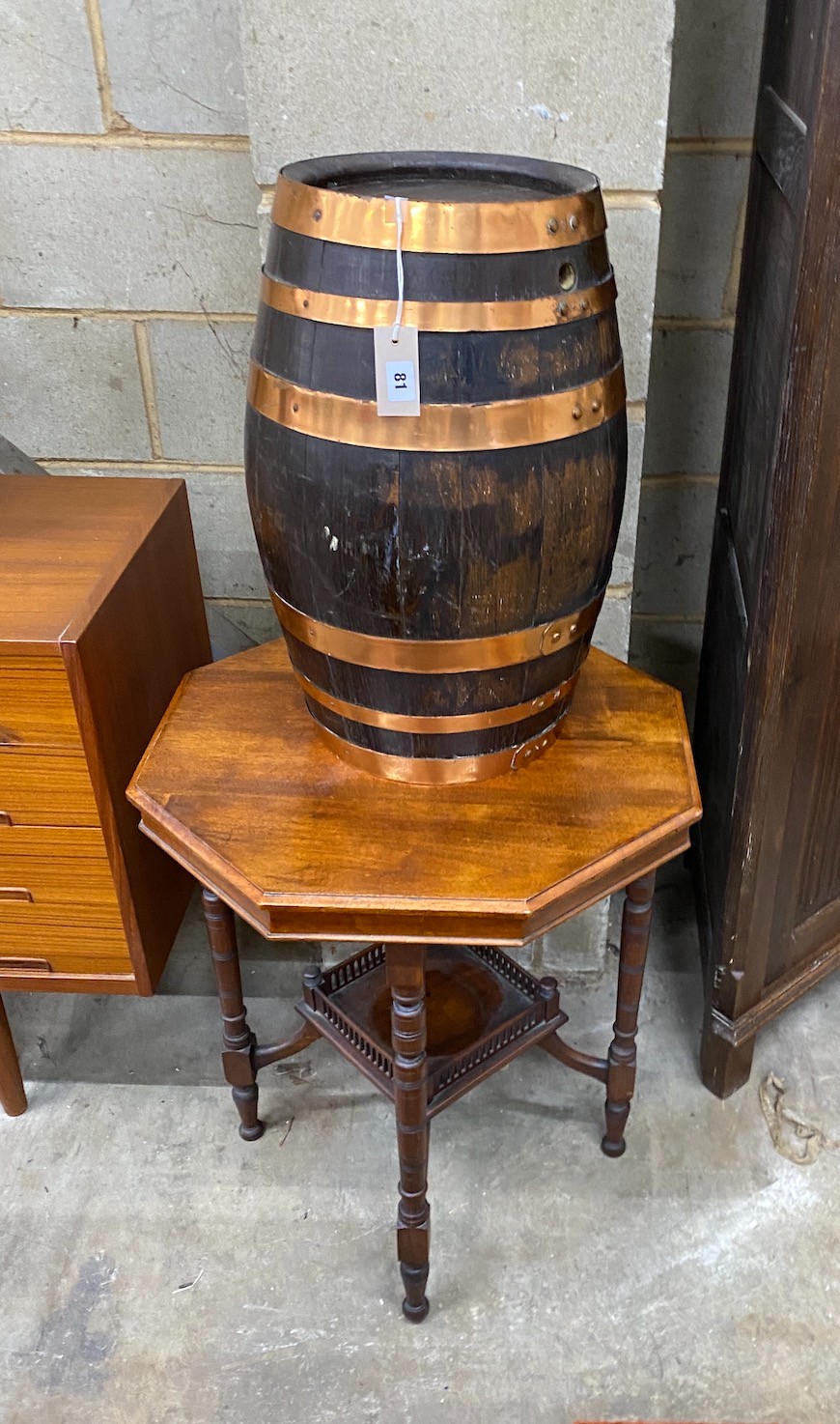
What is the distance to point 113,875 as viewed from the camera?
1.46m

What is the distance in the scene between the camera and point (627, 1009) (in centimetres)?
152

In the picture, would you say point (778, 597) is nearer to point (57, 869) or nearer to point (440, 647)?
point (440, 647)

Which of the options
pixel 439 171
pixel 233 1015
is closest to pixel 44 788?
pixel 233 1015

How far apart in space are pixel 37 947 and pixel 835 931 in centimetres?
125

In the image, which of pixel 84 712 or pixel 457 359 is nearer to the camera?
pixel 457 359

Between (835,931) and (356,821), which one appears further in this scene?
(835,931)

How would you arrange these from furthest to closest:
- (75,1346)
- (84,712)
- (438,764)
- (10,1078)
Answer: (10,1078), (75,1346), (84,712), (438,764)

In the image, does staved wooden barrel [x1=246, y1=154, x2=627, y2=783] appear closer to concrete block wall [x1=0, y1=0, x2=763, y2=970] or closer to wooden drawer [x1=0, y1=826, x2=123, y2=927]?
concrete block wall [x1=0, y1=0, x2=763, y2=970]

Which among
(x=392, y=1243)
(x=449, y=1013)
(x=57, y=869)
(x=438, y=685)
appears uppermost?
(x=438, y=685)

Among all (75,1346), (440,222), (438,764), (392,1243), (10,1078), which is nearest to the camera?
(440,222)

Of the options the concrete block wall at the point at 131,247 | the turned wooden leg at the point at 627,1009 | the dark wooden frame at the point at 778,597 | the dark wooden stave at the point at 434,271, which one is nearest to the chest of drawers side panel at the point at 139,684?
the concrete block wall at the point at 131,247

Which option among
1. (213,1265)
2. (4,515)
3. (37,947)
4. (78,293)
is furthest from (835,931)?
(78,293)

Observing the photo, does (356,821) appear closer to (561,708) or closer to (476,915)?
(476,915)

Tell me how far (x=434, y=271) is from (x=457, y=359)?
8 centimetres
